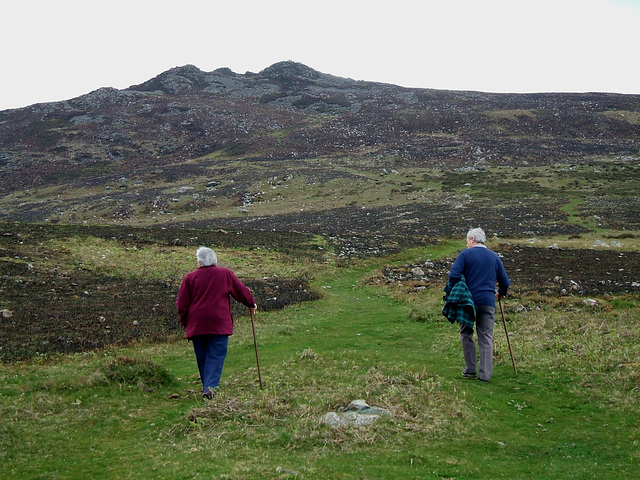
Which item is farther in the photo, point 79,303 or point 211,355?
point 79,303

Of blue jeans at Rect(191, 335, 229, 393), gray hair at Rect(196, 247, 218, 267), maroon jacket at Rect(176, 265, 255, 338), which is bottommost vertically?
blue jeans at Rect(191, 335, 229, 393)

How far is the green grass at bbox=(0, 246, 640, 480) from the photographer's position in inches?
244

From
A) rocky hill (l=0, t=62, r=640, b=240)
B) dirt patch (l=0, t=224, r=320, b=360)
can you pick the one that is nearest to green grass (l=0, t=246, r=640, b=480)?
dirt patch (l=0, t=224, r=320, b=360)

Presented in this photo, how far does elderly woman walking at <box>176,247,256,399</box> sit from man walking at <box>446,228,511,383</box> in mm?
4328

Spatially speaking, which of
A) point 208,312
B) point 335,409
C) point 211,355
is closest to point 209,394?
point 211,355

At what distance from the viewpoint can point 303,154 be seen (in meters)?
80.0

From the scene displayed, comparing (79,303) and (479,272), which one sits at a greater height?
(479,272)

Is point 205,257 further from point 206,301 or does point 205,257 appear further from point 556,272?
point 556,272

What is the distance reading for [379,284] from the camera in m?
22.0

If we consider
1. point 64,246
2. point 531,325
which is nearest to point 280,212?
point 64,246

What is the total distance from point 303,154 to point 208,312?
238 ft

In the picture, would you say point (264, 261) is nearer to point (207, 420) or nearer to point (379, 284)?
point (379, 284)

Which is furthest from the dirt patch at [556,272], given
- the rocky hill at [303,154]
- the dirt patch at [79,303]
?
the rocky hill at [303,154]

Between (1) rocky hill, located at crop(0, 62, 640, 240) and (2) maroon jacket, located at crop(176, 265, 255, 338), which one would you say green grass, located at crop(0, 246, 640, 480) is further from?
(1) rocky hill, located at crop(0, 62, 640, 240)
